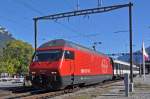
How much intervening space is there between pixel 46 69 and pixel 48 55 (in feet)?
4.29

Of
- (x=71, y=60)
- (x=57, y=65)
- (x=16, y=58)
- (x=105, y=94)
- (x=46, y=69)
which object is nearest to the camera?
(x=105, y=94)

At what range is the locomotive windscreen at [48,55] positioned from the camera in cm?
2778

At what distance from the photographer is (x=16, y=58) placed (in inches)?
4456

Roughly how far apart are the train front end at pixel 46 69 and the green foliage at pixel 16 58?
245 feet

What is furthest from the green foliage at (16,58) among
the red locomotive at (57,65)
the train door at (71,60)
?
the train door at (71,60)

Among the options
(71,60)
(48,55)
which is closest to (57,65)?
(48,55)

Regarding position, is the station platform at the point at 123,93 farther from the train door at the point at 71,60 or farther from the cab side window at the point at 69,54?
the cab side window at the point at 69,54

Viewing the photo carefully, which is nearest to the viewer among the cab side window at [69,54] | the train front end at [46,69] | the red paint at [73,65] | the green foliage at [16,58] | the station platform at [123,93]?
the station platform at [123,93]

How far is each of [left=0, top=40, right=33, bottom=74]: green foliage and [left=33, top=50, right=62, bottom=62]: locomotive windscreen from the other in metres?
74.1

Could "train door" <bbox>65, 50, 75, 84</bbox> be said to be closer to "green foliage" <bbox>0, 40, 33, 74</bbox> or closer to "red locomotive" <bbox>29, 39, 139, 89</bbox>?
"red locomotive" <bbox>29, 39, 139, 89</bbox>

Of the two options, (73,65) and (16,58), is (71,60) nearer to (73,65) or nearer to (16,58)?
(73,65)

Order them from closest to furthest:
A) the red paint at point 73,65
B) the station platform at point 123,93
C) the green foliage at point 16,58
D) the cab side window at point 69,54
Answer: the station platform at point 123,93 → the red paint at point 73,65 → the cab side window at point 69,54 → the green foliage at point 16,58

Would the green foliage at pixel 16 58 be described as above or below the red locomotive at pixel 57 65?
above

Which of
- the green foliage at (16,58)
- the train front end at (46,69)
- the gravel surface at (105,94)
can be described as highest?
the green foliage at (16,58)
